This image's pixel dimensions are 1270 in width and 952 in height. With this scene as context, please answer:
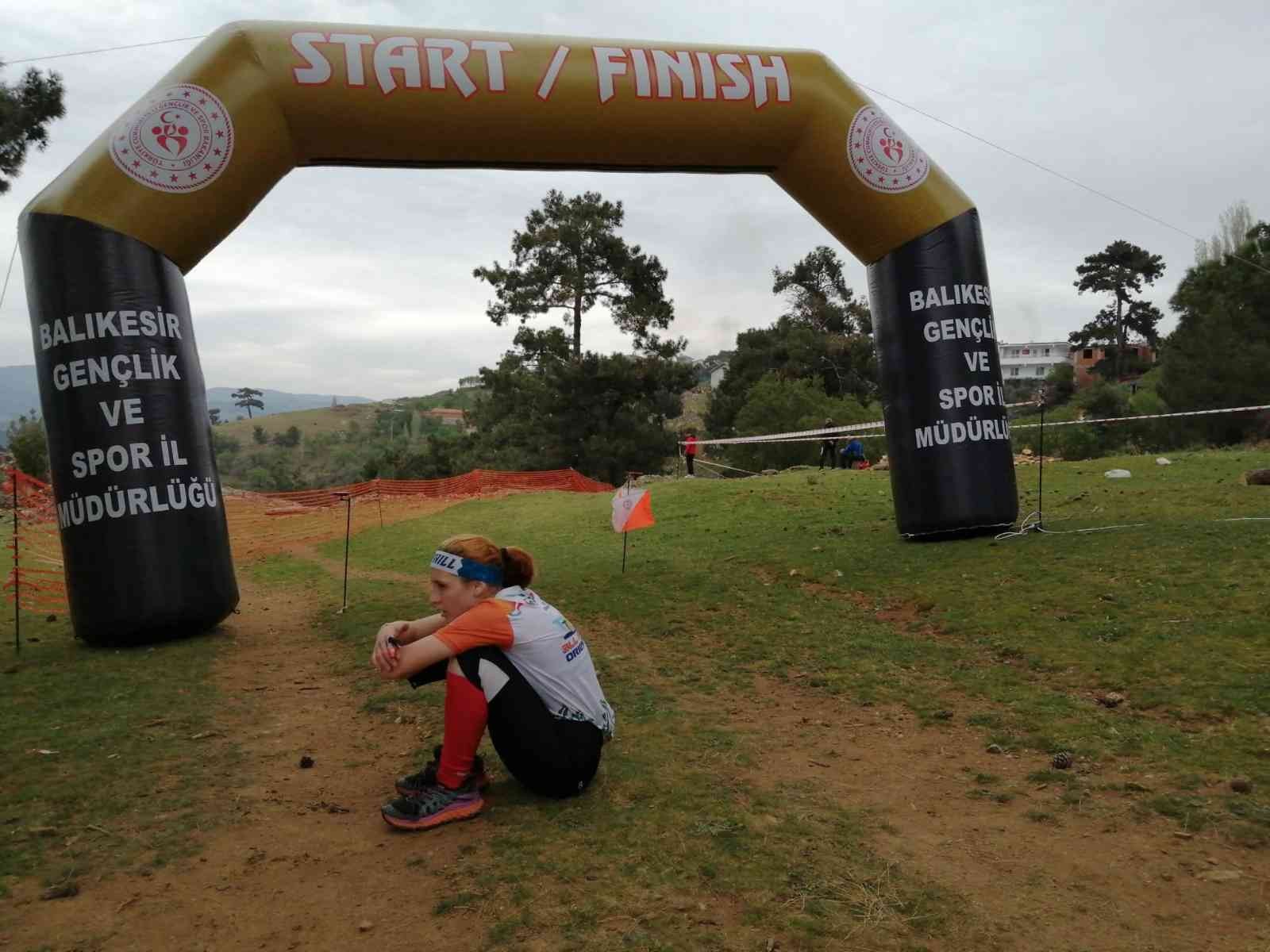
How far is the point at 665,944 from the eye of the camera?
9.32 ft

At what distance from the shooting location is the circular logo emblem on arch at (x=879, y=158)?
9.59 metres

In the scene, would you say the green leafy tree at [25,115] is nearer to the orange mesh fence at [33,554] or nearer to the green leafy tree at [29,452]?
the orange mesh fence at [33,554]

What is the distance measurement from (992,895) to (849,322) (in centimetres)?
5198

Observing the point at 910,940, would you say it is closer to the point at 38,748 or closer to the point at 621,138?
the point at 38,748

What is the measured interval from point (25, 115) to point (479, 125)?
5.20 metres

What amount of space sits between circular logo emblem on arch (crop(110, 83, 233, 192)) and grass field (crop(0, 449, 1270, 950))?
4144mm

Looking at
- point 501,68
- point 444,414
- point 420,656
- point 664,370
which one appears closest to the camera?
point 420,656

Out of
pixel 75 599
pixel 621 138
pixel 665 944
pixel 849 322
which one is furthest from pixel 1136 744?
pixel 849 322

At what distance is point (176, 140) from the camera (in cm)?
783

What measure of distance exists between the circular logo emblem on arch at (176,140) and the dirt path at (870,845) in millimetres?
5275

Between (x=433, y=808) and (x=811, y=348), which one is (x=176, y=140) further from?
(x=811, y=348)

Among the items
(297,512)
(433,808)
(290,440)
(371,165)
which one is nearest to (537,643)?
(433,808)

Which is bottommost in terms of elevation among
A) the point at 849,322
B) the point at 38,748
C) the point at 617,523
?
the point at 38,748

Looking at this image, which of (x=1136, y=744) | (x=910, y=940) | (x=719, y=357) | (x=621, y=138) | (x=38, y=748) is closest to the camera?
(x=910, y=940)
